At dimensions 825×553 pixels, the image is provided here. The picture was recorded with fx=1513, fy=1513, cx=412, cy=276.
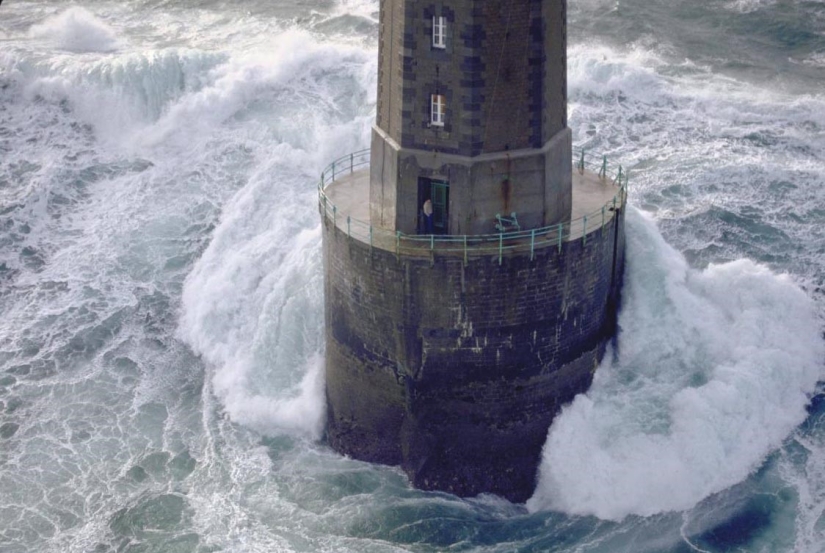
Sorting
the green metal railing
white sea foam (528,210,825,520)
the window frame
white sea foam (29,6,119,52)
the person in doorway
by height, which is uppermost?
the window frame

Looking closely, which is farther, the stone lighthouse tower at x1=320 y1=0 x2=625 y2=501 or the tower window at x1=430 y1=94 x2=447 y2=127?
the tower window at x1=430 y1=94 x2=447 y2=127

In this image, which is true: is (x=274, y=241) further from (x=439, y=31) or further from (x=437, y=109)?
(x=439, y=31)

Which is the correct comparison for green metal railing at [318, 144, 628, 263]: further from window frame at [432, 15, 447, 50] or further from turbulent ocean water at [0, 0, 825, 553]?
window frame at [432, 15, 447, 50]

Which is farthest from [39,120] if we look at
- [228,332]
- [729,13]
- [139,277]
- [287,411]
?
[729,13]

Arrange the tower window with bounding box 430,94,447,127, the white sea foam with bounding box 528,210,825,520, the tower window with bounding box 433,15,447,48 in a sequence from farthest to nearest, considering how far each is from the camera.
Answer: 1. the white sea foam with bounding box 528,210,825,520
2. the tower window with bounding box 430,94,447,127
3. the tower window with bounding box 433,15,447,48

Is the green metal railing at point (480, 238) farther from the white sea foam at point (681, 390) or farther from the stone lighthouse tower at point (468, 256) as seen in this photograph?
the white sea foam at point (681, 390)

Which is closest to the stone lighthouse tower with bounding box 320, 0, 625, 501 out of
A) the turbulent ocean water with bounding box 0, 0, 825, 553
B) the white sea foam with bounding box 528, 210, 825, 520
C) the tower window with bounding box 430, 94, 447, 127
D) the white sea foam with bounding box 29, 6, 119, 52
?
the tower window with bounding box 430, 94, 447, 127

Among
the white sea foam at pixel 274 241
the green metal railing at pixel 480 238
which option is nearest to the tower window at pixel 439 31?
the green metal railing at pixel 480 238

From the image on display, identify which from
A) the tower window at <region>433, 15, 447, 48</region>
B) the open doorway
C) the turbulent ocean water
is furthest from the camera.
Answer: the turbulent ocean water
